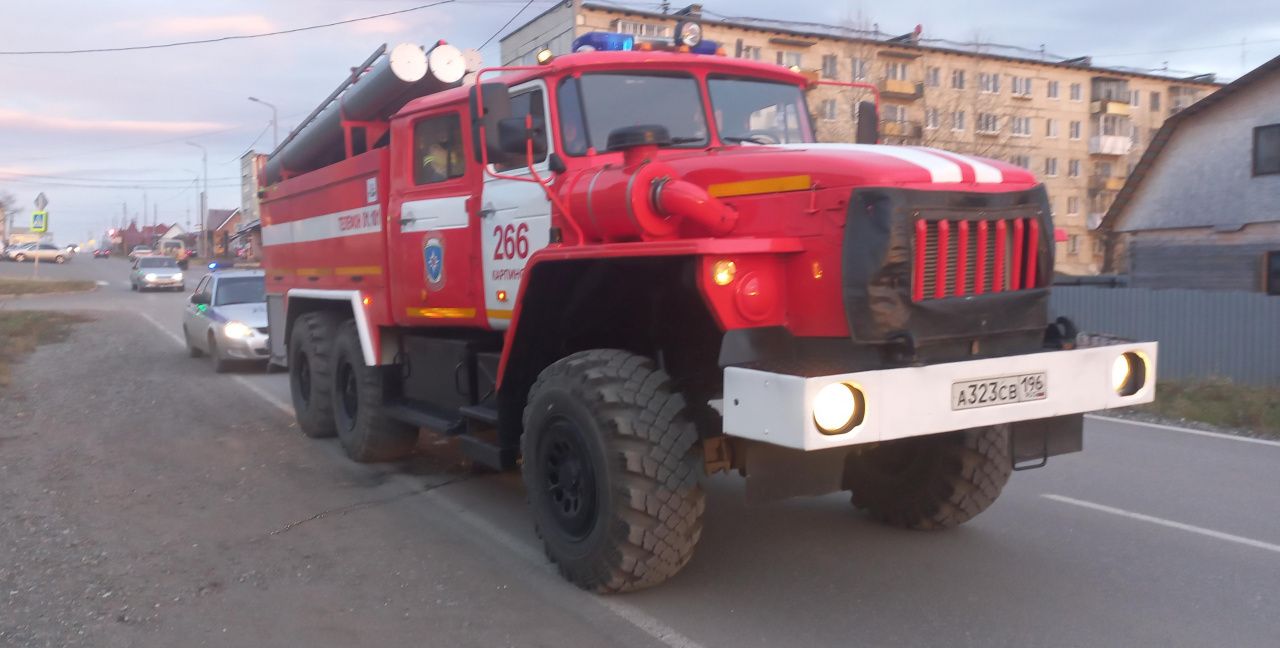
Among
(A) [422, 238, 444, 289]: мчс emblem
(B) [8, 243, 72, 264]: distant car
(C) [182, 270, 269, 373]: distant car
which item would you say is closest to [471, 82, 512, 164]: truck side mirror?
(A) [422, 238, 444, 289]: мчс emblem

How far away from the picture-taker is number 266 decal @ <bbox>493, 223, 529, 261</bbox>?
19.4 ft

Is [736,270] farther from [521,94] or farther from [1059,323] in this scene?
[521,94]

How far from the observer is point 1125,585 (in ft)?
17.0

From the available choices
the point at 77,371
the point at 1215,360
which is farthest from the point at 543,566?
the point at 1215,360

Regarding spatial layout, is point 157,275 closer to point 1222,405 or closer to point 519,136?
point 1222,405

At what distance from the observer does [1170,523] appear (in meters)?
6.40

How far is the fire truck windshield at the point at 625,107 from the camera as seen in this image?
18.9 feet

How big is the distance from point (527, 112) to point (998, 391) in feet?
9.85

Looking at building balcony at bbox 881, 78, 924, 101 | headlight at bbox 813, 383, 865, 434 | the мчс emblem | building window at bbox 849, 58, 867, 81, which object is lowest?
headlight at bbox 813, 383, 865, 434

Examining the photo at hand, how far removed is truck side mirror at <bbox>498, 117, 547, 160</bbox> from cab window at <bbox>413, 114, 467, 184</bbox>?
99 centimetres

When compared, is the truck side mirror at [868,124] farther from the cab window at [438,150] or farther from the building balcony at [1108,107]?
A: the building balcony at [1108,107]

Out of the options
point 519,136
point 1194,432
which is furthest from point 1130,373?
point 1194,432

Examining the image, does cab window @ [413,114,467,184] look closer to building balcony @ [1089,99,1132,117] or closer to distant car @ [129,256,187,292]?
distant car @ [129,256,187,292]

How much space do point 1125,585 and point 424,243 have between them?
15.0ft
